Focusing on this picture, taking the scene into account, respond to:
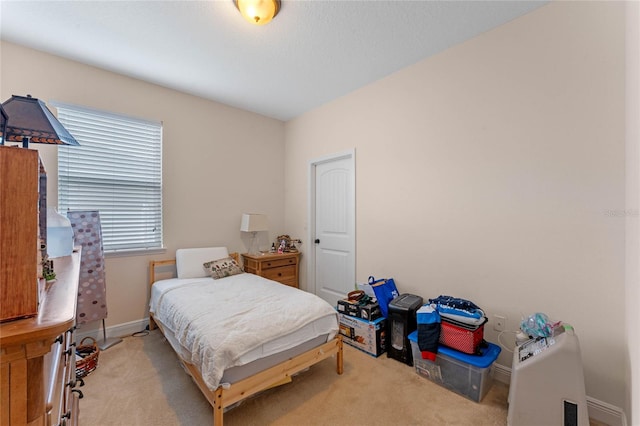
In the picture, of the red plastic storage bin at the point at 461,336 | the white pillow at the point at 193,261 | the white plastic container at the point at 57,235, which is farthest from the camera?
the white pillow at the point at 193,261

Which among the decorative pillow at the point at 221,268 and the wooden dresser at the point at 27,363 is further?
the decorative pillow at the point at 221,268

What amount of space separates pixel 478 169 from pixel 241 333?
2.22 meters

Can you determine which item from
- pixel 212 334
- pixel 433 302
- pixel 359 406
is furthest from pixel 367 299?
pixel 212 334

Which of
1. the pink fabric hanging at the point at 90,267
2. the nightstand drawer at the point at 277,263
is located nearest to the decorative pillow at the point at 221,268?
the nightstand drawer at the point at 277,263

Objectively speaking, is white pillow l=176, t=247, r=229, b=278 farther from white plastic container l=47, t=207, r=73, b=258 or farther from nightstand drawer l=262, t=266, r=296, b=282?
white plastic container l=47, t=207, r=73, b=258

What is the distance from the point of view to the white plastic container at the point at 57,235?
1.42m

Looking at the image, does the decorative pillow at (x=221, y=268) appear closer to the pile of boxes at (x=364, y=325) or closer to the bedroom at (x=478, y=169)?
the bedroom at (x=478, y=169)

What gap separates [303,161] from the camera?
396 cm

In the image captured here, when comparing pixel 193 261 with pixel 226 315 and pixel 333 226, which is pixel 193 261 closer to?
pixel 226 315

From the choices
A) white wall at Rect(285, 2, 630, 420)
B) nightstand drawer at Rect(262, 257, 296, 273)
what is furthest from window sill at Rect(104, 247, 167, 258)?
white wall at Rect(285, 2, 630, 420)

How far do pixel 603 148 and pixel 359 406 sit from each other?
2.33m

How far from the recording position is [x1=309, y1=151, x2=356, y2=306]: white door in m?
3.35

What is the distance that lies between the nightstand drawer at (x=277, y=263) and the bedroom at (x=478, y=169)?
1.65ft

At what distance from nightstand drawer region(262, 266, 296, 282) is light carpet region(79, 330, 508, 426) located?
4.81 ft
